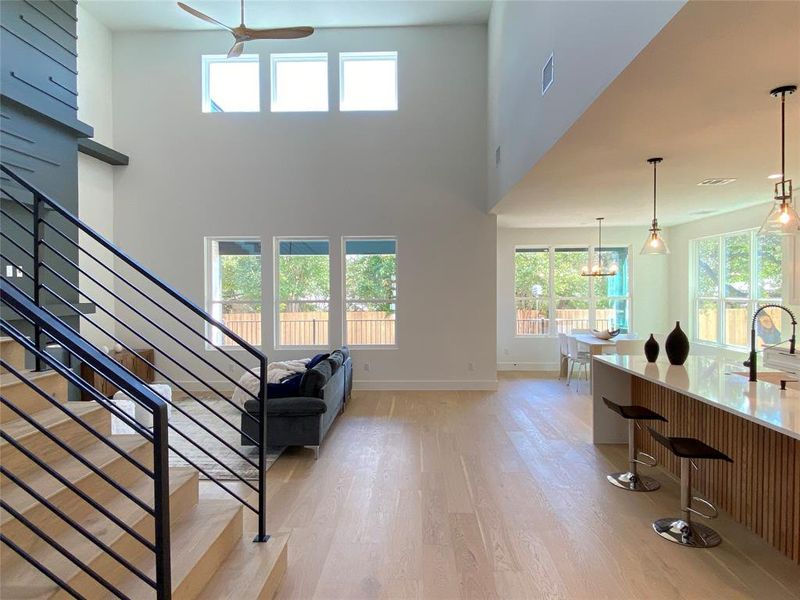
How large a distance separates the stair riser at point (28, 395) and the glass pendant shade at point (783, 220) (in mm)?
4153

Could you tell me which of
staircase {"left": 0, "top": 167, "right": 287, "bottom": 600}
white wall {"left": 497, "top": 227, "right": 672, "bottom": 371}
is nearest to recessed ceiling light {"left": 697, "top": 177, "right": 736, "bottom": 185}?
white wall {"left": 497, "top": 227, "right": 672, "bottom": 371}

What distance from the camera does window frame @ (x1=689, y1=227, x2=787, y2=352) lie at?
6.23 meters

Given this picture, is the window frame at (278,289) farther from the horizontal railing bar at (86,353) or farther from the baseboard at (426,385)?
the horizontal railing bar at (86,353)

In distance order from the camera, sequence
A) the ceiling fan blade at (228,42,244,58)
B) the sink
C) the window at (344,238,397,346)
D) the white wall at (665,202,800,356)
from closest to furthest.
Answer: the sink
the ceiling fan blade at (228,42,244,58)
the white wall at (665,202,800,356)
the window at (344,238,397,346)

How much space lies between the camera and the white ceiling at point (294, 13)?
6.34 meters

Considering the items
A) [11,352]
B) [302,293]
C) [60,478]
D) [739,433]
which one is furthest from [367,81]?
[60,478]

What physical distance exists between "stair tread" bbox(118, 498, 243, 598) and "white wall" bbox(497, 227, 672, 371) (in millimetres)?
6780

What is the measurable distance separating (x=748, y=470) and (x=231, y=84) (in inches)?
313

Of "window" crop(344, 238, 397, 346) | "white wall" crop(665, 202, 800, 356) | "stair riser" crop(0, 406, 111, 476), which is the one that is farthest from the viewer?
"window" crop(344, 238, 397, 346)

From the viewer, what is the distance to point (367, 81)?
23.3 ft

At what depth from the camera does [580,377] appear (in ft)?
24.9

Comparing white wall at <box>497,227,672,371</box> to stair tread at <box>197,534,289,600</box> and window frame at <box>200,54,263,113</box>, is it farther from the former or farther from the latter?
stair tread at <box>197,534,289,600</box>

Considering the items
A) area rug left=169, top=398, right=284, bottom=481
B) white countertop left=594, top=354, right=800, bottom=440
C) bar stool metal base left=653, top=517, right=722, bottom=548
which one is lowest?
area rug left=169, top=398, right=284, bottom=481

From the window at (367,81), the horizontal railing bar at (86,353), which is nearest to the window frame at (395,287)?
the window at (367,81)
